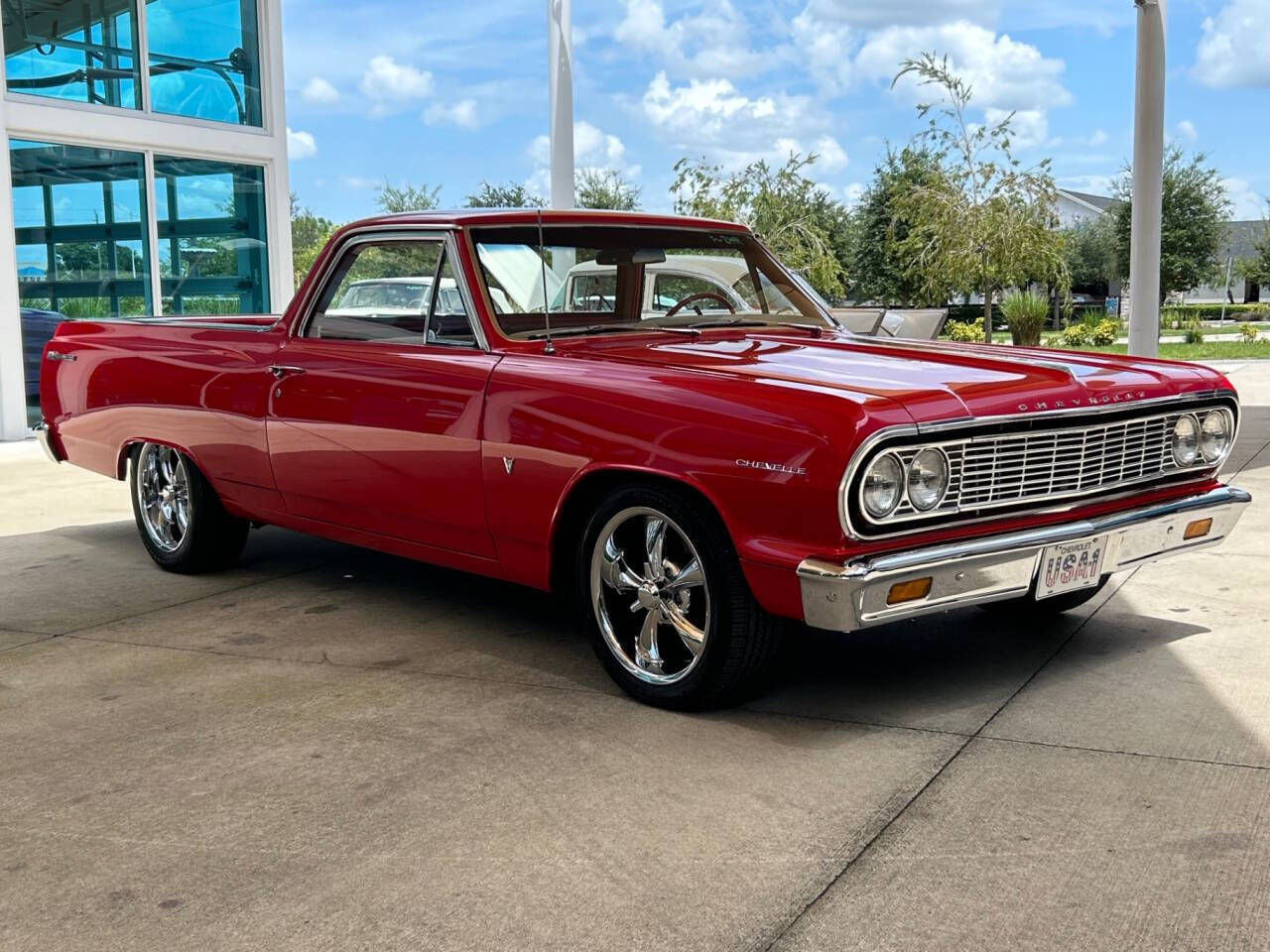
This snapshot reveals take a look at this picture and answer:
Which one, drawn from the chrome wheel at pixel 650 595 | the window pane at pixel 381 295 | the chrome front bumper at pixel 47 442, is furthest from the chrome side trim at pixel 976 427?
the chrome front bumper at pixel 47 442

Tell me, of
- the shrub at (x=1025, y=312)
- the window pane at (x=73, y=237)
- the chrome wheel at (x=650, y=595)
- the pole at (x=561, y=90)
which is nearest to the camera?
the chrome wheel at (x=650, y=595)

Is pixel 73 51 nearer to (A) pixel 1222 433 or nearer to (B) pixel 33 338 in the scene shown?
(B) pixel 33 338

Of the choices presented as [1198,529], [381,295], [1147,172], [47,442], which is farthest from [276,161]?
[1198,529]

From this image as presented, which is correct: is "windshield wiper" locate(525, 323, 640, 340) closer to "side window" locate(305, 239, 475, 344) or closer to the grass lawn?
"side window" locate(305, 239, 475, 344)

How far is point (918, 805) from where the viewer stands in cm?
337

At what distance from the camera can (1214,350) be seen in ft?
86.0

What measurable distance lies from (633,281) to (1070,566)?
2.04 metres

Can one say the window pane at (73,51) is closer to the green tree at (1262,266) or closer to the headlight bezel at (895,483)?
the headlight bezel at (895,483)

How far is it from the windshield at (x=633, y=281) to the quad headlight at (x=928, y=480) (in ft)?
5.04

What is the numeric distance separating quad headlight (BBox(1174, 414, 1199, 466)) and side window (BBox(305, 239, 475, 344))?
8.06ft

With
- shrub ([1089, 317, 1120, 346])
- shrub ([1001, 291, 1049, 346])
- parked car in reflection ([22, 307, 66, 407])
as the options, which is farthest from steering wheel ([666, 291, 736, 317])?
shrub ([1089, 317, 1120, 346])

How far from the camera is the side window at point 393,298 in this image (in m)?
4.93

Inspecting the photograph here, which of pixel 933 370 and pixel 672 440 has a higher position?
pixel 933 370

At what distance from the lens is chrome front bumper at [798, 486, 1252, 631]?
360 cm
